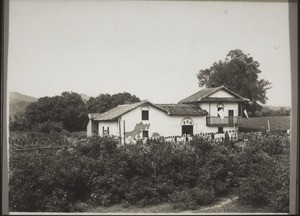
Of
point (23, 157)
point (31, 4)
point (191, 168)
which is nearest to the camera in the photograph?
point (31, 4)

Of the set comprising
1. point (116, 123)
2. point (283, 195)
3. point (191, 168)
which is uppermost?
point (116, 123)

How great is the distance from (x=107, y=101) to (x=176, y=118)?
0.77 meters

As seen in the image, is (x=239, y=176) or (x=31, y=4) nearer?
(x=31, y=4)

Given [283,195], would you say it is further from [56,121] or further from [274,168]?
[56,121]

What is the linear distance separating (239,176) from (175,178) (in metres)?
0.69

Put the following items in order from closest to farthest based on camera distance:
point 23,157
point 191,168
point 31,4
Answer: point 31,4 → point 23,157 → point 191,168

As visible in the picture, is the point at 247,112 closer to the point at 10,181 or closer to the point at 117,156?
the point at 117,156

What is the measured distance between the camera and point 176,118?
12.7 ft

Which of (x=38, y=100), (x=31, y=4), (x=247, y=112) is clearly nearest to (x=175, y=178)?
(x=247, y=112)

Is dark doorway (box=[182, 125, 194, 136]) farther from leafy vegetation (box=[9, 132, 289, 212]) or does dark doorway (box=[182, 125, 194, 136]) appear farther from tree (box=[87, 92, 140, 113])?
tree (box=[87, 92, 140, 113])

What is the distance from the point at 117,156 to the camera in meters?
3.91

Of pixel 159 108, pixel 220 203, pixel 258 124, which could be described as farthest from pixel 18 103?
pixel 258 124

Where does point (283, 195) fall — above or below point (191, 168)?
below

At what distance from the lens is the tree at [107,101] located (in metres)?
3.68
